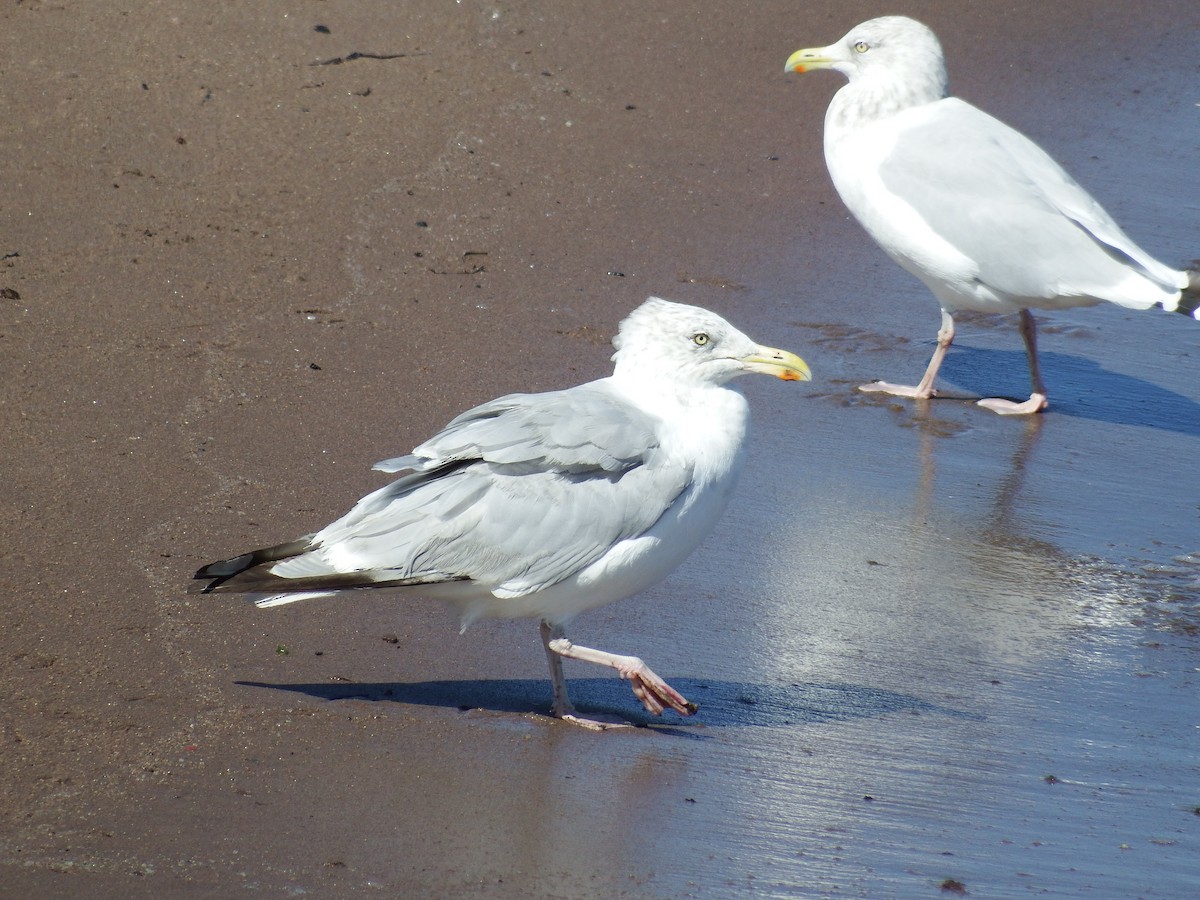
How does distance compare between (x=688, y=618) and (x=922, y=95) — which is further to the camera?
(x=922, y=95)

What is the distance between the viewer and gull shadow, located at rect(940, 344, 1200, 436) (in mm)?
7523

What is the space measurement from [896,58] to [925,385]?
1.90 m

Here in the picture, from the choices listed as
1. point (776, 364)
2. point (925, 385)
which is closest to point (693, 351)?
point (776, 364)

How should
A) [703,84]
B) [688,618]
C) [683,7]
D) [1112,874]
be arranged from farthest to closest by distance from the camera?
[683,7], [703,84], [688,618], [1112,874]

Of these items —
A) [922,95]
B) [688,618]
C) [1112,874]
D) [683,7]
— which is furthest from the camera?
[683,7]

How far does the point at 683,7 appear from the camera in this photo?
11.5 meters

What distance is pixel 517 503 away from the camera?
15.5 feet

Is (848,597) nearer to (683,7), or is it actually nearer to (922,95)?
(922,95)

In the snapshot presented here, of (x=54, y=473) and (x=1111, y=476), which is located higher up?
(x=54, y=473)

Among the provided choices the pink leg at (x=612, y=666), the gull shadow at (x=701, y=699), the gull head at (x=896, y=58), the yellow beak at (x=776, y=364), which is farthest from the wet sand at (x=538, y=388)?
the gull head at (x=896, y=58)

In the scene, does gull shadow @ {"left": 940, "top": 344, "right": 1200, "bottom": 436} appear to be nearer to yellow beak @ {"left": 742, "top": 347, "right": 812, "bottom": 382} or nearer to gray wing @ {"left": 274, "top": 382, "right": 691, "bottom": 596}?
yellow beak @ {"left": 742, "top": 347, "right": 812, "bottom": 382}

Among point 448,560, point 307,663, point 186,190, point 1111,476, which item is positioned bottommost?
point 1111,476

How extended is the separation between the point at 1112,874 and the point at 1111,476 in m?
3.15

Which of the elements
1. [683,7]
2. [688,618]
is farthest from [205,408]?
[683,7]
